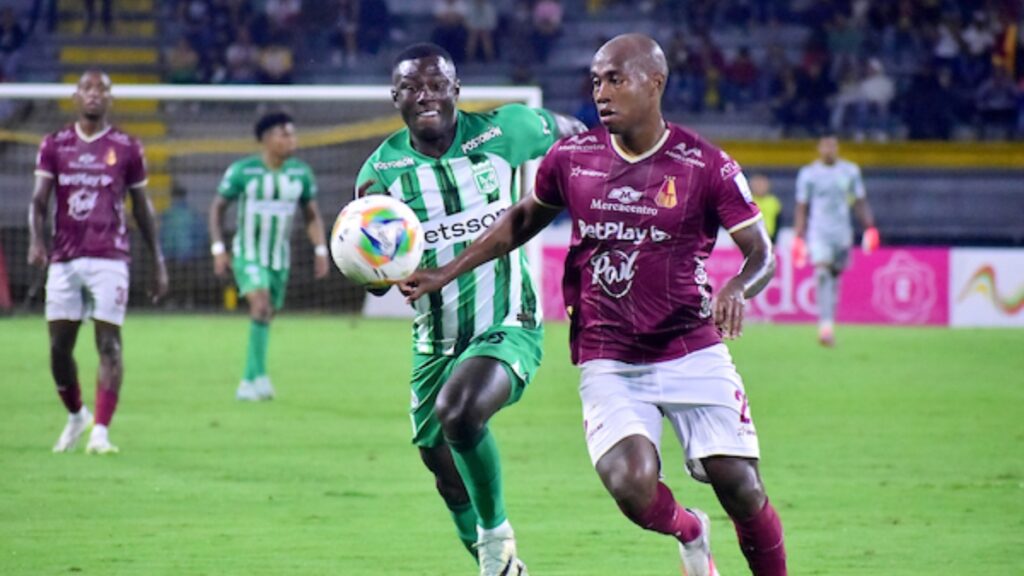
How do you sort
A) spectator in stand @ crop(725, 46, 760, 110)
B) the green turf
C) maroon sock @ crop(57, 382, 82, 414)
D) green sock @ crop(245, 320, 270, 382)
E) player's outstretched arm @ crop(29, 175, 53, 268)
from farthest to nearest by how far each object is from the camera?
spectator in stand @ crop(725, 46, 760, 110), green sock @ crop(245, 320, 270, 382), maroon sock @ crop(57, 382, 82, 414), player's outstretched arm @ crop(29, 175, 53, 268), the green turf

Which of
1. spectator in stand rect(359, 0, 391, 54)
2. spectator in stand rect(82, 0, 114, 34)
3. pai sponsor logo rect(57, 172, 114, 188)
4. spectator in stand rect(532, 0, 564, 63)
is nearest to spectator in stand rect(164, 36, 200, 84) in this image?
spectator in stand rect(82, 0, 114, 34)

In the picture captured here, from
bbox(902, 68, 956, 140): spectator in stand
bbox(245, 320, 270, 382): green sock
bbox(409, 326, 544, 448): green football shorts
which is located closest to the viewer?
bbox(409, 326, 544, 448): green football shorts

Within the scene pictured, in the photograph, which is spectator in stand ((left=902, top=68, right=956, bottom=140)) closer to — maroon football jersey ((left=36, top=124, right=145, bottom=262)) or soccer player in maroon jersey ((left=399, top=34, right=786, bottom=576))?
maroon football jersey ((left=36, top=124, right=145, bottom=262))

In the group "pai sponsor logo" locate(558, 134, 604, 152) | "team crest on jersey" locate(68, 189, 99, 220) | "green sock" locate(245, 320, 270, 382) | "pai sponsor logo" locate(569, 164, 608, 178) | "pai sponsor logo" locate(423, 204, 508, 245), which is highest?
"pai sponsor logo" locate(558, 134, 604, 152)

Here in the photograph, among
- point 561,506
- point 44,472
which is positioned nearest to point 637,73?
point 561,506

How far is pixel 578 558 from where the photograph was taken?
25.9 ft

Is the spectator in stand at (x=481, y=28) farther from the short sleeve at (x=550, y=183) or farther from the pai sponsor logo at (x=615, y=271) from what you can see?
the pai sponsor logo at (x=615, y=271)

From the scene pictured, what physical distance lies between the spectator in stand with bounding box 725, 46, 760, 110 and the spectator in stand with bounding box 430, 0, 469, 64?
4.89 m

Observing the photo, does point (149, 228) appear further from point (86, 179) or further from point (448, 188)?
point (448, 188)

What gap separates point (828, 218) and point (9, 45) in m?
16.6

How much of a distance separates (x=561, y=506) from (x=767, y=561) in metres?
3.49

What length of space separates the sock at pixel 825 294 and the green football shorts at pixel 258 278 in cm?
747

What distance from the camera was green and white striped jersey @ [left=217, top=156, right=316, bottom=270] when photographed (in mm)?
15484

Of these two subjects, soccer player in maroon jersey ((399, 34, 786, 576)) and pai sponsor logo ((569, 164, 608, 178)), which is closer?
soccer player in maroon jersey ((399, 34, 786, 576))
